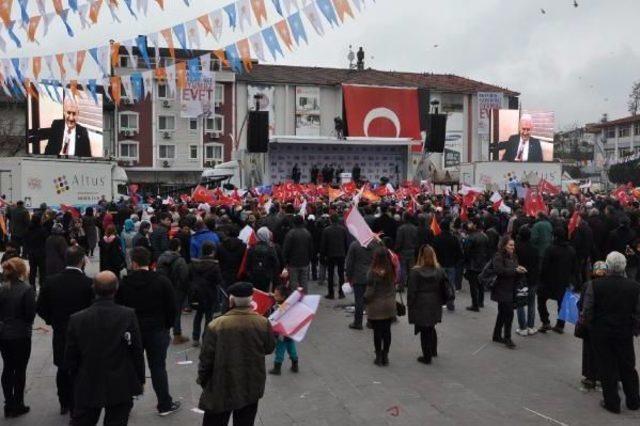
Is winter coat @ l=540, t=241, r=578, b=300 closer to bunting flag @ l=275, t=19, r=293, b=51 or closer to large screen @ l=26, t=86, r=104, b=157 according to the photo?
bunting flag @ l=275, t=19, r=293, b=51

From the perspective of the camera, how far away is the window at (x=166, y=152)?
51.9 m

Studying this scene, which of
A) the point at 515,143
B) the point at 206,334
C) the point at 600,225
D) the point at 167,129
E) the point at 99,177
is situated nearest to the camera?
the point at 206,334

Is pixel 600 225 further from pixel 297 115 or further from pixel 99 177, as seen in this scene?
pixel 297 115

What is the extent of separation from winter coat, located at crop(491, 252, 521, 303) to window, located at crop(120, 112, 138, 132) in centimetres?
4641

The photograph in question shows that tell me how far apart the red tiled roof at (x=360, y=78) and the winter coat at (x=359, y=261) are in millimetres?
43925

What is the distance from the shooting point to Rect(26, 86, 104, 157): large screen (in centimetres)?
3297

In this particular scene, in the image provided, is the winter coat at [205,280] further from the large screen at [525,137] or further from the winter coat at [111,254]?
the large screen at [525,137]

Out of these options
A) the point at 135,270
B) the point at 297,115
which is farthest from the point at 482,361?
the point at 297,115

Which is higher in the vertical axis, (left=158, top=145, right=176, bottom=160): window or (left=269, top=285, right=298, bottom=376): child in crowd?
(left=158, top=145, right=176, bottom=160): window

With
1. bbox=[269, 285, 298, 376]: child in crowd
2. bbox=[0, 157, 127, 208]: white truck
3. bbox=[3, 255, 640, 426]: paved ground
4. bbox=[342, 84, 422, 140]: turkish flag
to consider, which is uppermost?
bbox=[342, 84, 422, 140]: turkish flag

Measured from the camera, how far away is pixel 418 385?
6.97m

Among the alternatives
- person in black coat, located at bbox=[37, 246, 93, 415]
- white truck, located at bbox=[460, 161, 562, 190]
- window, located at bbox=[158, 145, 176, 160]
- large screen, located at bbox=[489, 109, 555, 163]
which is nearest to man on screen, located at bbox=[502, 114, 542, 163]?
large screen, located at bbox=[489, 109, 555, 163]

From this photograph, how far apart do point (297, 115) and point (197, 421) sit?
48.1 m

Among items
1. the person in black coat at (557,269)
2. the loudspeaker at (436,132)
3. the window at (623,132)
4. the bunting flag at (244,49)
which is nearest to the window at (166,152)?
the loudspeaker at (436,132)
